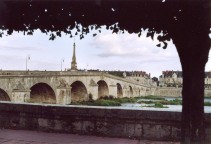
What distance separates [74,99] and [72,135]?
48.3 metres

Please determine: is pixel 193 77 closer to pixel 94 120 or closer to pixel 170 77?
pixel 94 120

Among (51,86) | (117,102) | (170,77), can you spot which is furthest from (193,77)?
(170,77)

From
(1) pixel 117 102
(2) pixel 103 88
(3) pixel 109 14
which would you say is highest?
(3) pixel 109 14

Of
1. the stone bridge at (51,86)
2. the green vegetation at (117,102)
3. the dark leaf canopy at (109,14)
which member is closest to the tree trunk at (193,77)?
the dark leaf canopy at (109,14)

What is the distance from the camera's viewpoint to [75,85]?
184 ft

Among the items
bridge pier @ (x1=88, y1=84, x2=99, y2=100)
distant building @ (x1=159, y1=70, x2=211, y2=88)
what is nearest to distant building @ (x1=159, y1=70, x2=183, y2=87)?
distant building @ (x1=159, y1=70, x2=211, y2=88)

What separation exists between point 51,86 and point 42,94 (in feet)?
10.6

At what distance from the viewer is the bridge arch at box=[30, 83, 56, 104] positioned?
42875 mm

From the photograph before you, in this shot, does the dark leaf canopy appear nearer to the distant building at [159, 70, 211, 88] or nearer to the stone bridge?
the stone bridge

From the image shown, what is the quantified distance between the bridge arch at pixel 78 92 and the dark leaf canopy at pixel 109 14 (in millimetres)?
49097

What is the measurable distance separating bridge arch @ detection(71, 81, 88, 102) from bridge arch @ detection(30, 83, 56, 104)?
10230 mm

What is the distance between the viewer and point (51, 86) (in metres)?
42.5

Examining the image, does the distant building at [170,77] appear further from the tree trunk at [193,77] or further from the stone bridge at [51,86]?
the tree trunk at [193,77]

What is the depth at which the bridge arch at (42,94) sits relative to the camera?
141 feet
